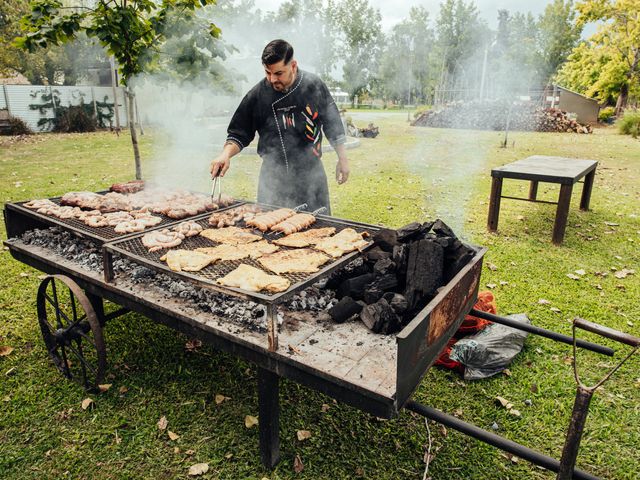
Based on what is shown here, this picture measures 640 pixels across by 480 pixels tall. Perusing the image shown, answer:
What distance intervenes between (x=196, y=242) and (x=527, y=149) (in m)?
15.0

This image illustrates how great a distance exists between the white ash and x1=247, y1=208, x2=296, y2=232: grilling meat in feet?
4.25

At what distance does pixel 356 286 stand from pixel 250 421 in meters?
1.31

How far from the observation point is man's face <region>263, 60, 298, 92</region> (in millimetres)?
3955

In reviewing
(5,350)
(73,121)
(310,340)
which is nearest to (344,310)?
(310,340)

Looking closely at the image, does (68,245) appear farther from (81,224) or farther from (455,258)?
(455,258)

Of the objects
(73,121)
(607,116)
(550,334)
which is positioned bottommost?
(550,334)

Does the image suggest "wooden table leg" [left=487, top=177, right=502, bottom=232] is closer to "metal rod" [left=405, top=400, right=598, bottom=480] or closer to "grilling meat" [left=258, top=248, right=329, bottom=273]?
"grilling meat" [left=258, top=248, right=329, bottom=273]

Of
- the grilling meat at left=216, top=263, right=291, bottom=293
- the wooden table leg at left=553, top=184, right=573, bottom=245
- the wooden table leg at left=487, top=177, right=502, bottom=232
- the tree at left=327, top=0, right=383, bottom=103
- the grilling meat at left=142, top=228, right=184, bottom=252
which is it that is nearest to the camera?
the grilling meat at left=216, top=263, right=291, bottom=293

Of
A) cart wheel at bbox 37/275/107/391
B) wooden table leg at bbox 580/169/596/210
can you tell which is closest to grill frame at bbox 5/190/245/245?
cart wheel at bbox 37/275/107/391

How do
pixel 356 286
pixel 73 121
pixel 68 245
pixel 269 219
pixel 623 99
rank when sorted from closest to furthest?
pixel 356 286
pixel 269 219
pixel 68 245
pixel 73 121
pixel 623 99

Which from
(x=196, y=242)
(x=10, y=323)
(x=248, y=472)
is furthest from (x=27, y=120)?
(x=248, y=472)

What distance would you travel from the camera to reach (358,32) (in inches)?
319

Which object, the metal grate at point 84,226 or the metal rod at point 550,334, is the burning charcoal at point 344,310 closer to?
the metal rod at point 550,334

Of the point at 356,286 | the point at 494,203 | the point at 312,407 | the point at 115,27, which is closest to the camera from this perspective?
the point at 356,286
